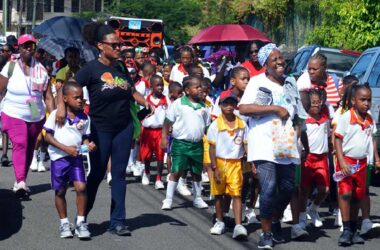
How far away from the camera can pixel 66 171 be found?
951cm

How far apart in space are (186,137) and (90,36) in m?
2.17

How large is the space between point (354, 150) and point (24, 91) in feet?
14.4

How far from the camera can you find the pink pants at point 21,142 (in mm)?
11828

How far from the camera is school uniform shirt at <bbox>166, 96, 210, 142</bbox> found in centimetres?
1156

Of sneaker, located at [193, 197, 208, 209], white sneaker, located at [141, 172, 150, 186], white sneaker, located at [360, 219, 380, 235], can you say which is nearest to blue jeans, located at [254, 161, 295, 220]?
white sneaker, located at [360, 219, 380, 235]

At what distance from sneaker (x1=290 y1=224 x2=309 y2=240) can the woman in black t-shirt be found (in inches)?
65.5

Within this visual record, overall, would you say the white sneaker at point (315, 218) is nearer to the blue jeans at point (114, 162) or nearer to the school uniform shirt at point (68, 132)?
the blue jeans at point (114, 162)

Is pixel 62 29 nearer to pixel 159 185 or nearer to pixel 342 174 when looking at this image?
pixel 159 185

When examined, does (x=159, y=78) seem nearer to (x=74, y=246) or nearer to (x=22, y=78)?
(x=22, y=78)

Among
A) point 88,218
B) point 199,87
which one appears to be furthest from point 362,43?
point 88,218

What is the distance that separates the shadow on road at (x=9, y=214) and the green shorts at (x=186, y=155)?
1902 millimetres

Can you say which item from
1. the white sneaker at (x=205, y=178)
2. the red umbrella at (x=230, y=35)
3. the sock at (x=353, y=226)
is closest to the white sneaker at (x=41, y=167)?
the white sneaker at (x=205, y=178)

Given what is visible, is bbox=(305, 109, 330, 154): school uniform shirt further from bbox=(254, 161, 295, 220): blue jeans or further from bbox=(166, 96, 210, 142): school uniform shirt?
bbox=(166, 96, 210, 142): school uniform shirt

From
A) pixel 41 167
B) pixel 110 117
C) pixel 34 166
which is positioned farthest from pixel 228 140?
pixel 34 166
